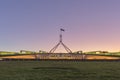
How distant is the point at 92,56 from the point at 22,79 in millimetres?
127588

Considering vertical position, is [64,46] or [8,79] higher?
[64,46]

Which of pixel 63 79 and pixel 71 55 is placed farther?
pixel 71 55

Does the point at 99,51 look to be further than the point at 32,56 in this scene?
Yes

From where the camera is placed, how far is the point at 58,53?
6550 inches

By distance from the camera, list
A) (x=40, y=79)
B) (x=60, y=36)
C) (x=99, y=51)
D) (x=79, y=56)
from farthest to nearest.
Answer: (x=99, y=51) < (x=60, y=36) < (x=79, y=56) < (x=40, y=79)

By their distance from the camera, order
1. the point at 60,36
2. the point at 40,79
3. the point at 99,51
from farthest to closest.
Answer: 1. the point at 99,51
2. the point at 60,36
3. the point at 40,79

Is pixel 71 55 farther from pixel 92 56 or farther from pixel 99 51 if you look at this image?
pixel 99 51

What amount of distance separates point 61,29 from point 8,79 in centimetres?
12591

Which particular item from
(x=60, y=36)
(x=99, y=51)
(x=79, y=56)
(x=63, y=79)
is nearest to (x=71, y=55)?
(x=79, y=56)

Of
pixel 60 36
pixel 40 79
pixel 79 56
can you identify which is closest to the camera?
pixel 40 79

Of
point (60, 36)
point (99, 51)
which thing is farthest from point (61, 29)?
point (99, 51)

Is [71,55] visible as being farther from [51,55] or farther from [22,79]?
[22,79]

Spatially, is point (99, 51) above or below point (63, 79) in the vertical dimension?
above

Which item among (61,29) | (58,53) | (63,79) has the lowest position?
(63,79)
